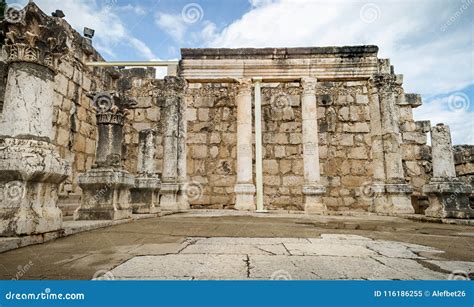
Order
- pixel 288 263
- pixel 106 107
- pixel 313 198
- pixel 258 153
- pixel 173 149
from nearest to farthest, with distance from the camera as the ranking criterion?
pixel 288 263 → pixel 106 107 → pixel 313 198 → pixel 173 149 → pixel 258 153

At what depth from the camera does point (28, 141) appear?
288 cm

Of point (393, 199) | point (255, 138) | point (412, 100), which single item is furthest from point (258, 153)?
point (412, 100)

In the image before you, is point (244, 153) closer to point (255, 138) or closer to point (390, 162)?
point (255, 138)

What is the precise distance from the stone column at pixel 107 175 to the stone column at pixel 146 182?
1148 millimetres

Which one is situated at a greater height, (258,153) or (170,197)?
(258,153)

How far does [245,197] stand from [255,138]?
2001 millimetres

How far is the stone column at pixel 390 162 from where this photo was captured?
7.70m

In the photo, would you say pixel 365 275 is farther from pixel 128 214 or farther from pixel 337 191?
pixel 337 191

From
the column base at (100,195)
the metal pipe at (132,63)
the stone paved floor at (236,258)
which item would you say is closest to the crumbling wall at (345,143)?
the metal pipe at (132,63)

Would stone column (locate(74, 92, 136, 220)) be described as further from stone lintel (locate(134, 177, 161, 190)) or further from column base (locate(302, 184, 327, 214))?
column base (locate(302, 184, 327, 214))

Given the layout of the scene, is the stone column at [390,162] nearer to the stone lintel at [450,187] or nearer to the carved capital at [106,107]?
the stone lintel at [450,187]

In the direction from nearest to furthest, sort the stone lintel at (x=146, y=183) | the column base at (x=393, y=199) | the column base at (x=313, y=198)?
1. the stone lintel at (x=146, y=183)
2. the column base at (x=393, y=199)
3. the column base at (x=313, y=198)

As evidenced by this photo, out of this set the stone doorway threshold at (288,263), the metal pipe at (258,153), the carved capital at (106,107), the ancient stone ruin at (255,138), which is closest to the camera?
the stone doorway threshold at (288,263)

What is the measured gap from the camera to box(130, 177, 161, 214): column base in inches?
247
